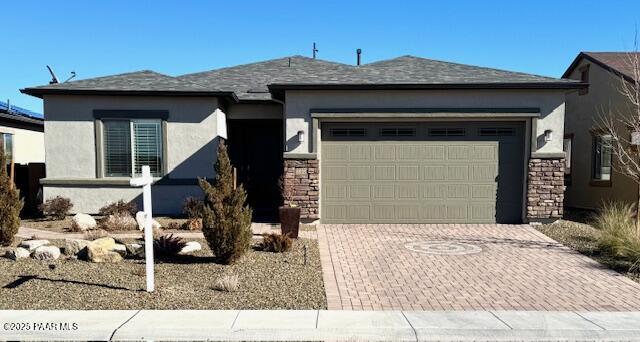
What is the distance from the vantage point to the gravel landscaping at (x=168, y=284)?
5.59 m

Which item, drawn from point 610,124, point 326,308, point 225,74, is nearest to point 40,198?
point 225,74

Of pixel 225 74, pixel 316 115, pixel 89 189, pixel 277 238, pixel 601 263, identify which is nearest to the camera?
pixel 601 263

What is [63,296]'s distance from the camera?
585cm

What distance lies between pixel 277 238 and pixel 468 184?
5858 mm

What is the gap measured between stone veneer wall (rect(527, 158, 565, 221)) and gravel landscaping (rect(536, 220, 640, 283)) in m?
0.55

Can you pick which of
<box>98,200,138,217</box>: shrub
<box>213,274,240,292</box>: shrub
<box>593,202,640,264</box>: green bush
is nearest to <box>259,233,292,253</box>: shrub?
<box>213,274,240,292</box>: shrub

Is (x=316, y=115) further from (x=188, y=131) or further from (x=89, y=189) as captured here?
(x=89, y=189)

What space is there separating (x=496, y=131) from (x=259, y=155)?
7.60 m

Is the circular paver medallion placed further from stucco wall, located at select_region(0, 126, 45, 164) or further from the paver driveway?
stucco wall, located at select_region(0, 126, 45, 164)

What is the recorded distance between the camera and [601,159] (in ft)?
46.7

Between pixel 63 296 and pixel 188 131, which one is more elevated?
pixel 188 131

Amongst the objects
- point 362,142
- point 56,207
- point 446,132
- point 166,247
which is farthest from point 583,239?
point 56,207

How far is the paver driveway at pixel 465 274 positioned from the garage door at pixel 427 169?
118cm

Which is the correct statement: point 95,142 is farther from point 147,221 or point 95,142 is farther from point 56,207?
point 147,221
